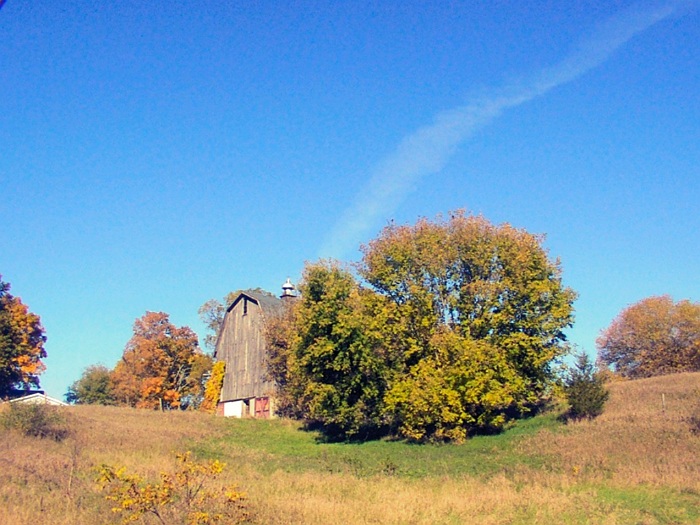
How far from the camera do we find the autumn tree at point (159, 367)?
207 feet

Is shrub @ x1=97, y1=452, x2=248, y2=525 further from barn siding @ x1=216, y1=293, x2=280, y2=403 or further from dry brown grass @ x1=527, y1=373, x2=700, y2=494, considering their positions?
barn siding @ x1=216, y1=293, x2=280, y2=403

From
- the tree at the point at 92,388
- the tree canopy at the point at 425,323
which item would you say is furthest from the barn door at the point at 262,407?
the tree at the point at 92,388

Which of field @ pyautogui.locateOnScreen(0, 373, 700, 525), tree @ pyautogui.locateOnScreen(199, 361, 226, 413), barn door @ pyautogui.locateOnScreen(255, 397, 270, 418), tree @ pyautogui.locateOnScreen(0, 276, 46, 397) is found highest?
tree @ pyautogui.locateOnScreen(0, 276, 46, 397)

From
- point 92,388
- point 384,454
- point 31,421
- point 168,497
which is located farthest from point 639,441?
point 92,388

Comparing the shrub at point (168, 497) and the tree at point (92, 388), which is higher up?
the tree at point (92, 388)

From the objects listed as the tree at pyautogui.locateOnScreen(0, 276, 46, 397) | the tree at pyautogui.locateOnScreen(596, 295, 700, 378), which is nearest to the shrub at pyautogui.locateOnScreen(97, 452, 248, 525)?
the tree at pyautogui.locateOnScreen(0, 276, 46, 397)

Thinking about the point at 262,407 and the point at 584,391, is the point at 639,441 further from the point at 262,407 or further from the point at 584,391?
the point at 262,407

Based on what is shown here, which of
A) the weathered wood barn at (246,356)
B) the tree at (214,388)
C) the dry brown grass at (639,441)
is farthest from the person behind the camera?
the tree at (214,388)

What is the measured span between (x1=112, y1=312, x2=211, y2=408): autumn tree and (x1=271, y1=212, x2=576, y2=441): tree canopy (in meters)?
26.8

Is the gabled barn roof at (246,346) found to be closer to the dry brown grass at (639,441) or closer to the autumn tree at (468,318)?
the autumn tree at (468,318)

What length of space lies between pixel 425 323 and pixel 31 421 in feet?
68.6

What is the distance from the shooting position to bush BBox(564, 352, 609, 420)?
110ft

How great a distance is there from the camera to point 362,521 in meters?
16.0

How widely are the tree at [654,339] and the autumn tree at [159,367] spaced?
4179 cm
